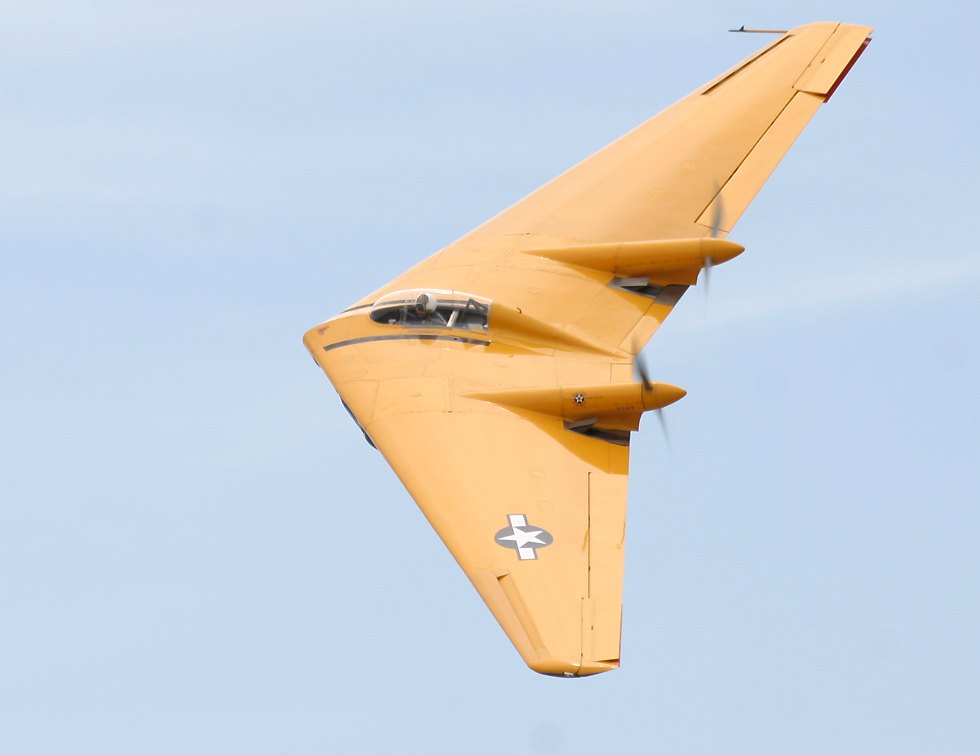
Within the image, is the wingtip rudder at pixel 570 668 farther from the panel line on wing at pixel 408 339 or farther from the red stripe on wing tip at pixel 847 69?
the red stripe on wing tip at pixel 847 69

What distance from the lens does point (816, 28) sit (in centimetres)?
5519

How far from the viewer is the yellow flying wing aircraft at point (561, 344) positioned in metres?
39.1

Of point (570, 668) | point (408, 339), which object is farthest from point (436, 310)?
point (570, 668)

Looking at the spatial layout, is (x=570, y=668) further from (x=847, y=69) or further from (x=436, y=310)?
(x=847, y=69)

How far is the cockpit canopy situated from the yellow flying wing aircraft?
0.04 meters

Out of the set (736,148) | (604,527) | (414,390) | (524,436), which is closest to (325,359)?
(414,390)

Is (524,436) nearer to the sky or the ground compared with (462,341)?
nearer to the ground

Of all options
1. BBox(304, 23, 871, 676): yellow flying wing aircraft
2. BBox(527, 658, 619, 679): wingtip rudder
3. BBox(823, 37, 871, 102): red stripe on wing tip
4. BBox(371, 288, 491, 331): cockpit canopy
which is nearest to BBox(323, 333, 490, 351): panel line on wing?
BBox(304, 23, 871, 676): yellow flying wing aircraft

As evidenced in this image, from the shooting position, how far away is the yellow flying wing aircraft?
39062mm

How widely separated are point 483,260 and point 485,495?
995cm

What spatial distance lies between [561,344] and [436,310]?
337 centimetres

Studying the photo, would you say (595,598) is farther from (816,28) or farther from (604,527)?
(816,28)

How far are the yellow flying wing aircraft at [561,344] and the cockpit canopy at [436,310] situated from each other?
0.04 metres

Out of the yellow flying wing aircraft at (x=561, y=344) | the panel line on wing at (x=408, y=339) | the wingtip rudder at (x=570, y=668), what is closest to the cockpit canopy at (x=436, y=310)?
the yellow flying wing aircraft at (x=561, y=344)
